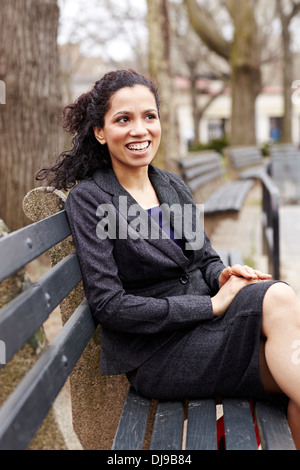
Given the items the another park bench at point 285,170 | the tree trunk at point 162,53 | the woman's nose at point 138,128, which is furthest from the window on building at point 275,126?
the woman's nose at point 138,128

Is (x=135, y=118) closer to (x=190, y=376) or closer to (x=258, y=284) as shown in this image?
(x=258, y=284)

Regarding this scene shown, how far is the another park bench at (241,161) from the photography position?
10242 mm

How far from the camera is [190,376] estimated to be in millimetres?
2152

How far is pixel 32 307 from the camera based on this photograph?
1658 millimetres

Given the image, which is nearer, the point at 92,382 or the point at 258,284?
the point at 258,284

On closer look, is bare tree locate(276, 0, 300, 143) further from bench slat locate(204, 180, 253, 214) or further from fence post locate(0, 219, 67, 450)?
fence post locate(0, 219, 67, 450)

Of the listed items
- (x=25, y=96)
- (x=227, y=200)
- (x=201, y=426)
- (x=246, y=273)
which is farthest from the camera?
(x=227, y=200)

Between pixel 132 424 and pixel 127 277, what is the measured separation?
1.76 feet

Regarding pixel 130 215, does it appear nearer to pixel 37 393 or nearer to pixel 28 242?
pixel 28 242

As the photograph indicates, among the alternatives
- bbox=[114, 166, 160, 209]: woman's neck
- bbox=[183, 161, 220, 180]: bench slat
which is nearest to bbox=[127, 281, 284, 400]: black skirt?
bbox=[114, 166, 160, 209]: woman's neck

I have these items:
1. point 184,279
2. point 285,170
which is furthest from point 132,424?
point 285,170

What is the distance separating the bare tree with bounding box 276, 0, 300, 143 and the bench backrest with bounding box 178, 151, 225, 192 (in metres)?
13.4

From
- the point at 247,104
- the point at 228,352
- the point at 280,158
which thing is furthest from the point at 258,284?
the point at 247,104

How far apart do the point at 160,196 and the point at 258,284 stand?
643mm
